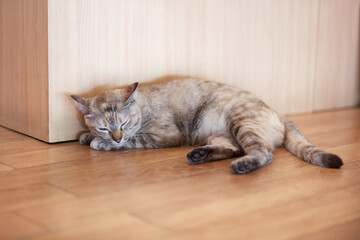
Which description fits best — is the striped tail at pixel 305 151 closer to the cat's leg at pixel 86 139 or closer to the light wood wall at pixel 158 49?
the light wood wall at pixel 158 49

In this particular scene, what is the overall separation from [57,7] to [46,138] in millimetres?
662

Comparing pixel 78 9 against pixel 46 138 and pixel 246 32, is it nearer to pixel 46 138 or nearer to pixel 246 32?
pixel 46 138

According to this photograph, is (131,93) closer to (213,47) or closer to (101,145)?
(101,145)

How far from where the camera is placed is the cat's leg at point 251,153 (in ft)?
6.09

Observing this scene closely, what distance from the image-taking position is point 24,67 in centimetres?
245

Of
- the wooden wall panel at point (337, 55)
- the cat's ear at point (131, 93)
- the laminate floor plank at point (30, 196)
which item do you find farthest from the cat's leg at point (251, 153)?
the wooden wall panel at point (337, 55)

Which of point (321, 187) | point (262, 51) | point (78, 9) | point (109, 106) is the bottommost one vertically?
point (321, 187)

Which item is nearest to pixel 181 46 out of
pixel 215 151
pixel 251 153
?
pixel 215 151

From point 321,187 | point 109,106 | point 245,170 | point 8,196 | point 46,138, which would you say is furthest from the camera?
point 46,138

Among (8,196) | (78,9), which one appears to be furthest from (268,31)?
(8,196)

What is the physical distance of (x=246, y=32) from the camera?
2912mm

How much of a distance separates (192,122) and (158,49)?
0.49 meters

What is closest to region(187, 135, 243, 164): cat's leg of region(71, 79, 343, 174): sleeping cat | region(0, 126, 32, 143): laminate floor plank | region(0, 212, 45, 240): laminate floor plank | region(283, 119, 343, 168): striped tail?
region(71, 79, 343, 174): sleeping cat

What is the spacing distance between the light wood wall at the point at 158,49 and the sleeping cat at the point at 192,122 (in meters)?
0.18
